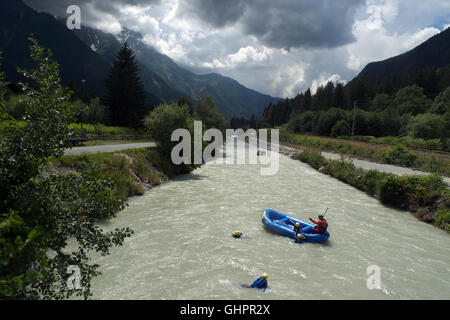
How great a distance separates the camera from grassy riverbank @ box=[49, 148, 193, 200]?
15.0 meters

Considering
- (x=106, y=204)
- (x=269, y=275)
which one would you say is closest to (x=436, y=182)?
(x=269, y=275)

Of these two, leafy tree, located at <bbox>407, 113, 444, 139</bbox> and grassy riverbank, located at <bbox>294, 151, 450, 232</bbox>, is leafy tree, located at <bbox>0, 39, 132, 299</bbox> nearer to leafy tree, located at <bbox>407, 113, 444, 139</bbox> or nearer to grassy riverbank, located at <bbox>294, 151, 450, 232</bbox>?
grassy riverbank, located at <bbox>294, 151, 450, 232</bbox>

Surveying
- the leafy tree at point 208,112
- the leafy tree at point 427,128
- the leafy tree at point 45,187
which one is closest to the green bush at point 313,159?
the leafy tree at point 208,112

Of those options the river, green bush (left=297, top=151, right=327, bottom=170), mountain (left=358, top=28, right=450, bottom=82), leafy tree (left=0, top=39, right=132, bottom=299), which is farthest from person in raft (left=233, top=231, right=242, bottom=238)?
mountain (left=358, top=28, right=450, bottom=82)

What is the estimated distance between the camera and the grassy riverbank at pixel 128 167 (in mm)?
15023

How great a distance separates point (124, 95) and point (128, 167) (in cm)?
3179

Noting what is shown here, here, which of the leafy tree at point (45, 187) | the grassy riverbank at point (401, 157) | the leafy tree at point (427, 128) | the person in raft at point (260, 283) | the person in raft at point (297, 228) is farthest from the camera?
the leafy tree at point (427, 128)

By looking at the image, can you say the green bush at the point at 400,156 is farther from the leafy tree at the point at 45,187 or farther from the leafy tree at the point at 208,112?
the leafy tree at the point at 45,187

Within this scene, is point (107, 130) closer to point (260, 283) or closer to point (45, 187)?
point (260, 283)

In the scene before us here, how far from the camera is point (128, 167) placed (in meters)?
19.6

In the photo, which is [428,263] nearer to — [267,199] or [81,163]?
[267,199]

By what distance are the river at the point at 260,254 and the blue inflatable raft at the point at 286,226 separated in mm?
351

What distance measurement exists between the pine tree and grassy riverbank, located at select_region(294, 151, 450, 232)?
38.2m
